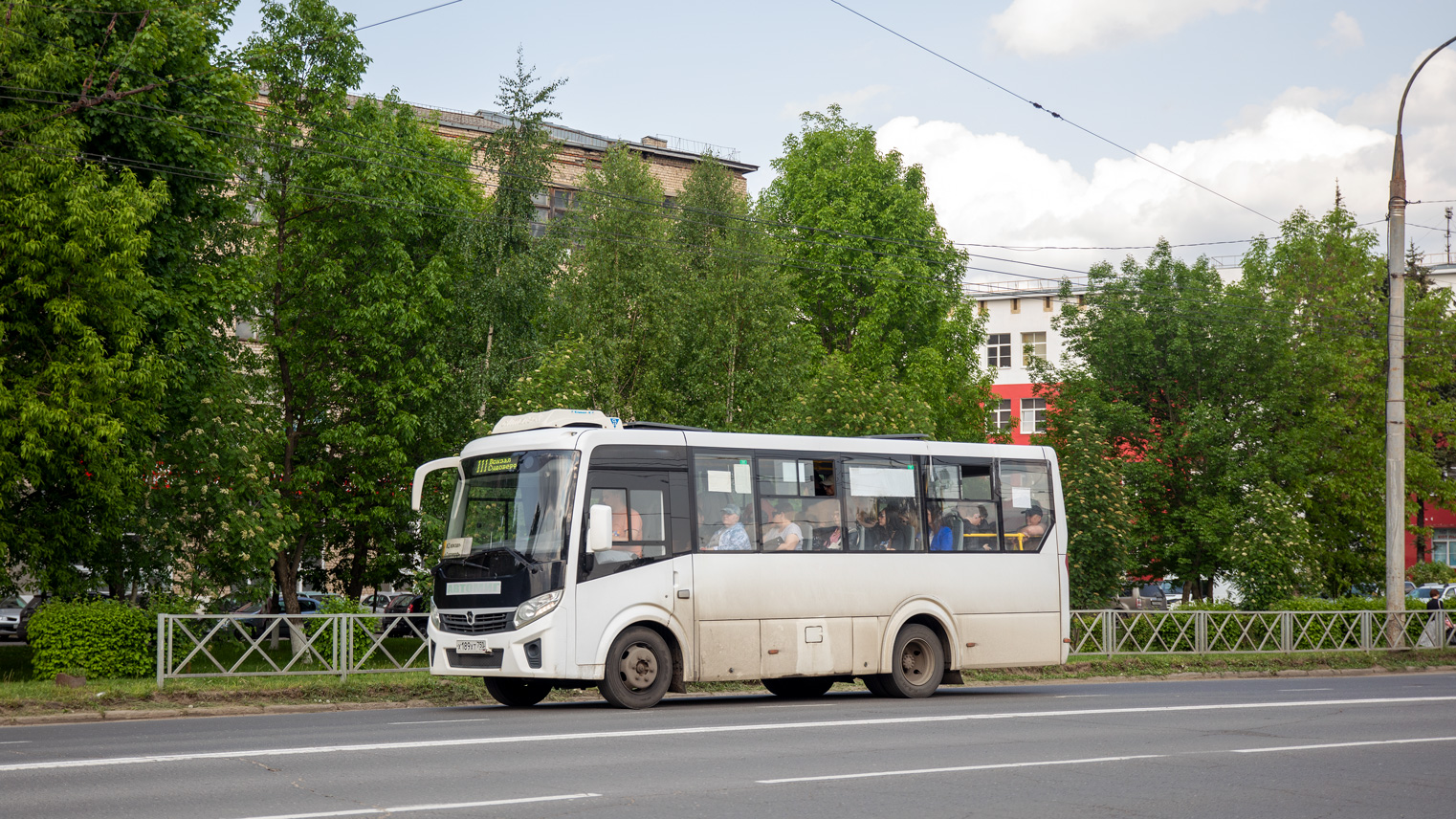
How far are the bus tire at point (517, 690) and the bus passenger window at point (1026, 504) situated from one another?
6674 millimetres

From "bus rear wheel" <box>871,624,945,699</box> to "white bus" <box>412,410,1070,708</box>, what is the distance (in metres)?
0.02

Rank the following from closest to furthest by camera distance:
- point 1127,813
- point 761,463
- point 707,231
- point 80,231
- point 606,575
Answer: point 1127,813 < point 606,575 < point 761,463 < point 80,231 < point 707,231

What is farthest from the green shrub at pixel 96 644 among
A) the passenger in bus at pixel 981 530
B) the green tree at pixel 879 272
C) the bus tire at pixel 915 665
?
the green tree at pixel 879 272

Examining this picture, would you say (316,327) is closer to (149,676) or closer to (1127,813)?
(149,676)

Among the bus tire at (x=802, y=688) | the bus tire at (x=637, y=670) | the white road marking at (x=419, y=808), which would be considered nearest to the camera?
the white road marking at (x=419, y=808)

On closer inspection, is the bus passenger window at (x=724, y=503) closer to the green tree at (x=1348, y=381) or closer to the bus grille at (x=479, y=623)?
the bus grille at (x=479, y=623)

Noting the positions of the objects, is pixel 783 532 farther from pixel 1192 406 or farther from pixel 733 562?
pixel 1192 406

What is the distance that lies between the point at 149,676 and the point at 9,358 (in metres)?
5.20

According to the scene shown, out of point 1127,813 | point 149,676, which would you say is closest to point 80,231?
point 149,676

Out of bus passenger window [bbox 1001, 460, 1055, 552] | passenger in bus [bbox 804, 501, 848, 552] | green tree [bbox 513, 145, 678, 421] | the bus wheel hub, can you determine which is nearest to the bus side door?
the bus wheel hub

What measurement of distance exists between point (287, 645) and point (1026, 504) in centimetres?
1050

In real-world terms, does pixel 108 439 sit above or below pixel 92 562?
above

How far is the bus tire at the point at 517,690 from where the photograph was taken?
1612cm

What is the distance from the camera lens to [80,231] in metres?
19.5
